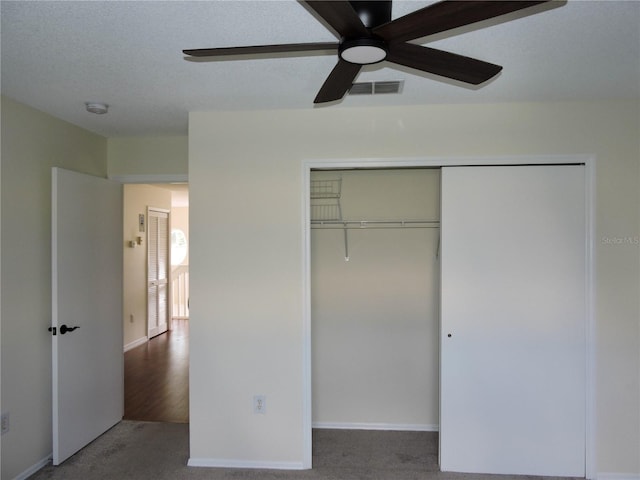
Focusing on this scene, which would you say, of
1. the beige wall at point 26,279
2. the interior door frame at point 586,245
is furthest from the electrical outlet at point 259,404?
the beige wall at point 26,279

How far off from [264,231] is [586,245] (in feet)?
7.04

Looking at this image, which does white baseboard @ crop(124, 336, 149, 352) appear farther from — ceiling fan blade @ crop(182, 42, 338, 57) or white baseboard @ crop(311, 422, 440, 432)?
ceiling fan blade @ crop(182, 42, 338, 57)

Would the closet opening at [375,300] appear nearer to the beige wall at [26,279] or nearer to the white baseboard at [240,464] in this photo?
the white baseboard at [240,464]

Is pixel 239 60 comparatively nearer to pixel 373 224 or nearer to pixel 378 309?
pixel 373 224

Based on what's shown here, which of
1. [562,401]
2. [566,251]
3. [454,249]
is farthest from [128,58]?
[562,401]

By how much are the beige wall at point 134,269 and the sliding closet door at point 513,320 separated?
4545 mm

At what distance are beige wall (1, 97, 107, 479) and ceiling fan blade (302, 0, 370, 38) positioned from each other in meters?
2.42

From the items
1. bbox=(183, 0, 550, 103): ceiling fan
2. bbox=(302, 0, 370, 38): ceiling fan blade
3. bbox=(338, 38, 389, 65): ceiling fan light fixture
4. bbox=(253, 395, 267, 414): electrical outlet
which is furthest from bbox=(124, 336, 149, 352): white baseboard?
bbox=(302, 0, 370, 38): ceiling fan blade

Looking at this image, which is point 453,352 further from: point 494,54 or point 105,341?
point 105,341

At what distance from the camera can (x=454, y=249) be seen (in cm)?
283

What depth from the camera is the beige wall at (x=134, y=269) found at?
5.77m

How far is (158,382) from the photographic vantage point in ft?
14.9

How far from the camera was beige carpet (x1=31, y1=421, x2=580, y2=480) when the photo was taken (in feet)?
9.12

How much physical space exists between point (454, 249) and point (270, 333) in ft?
4.54
